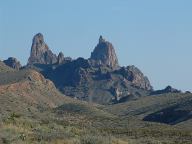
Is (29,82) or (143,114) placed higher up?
(29,82)

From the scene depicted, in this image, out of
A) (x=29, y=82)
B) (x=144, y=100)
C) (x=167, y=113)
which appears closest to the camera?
(x=167, y=113)

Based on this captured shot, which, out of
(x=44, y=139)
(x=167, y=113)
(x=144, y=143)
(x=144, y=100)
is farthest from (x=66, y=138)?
(x=144, y=100)

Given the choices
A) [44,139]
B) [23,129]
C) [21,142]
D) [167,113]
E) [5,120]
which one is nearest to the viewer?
[21,142]

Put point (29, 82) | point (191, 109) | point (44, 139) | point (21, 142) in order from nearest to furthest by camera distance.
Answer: point (21, 142) < point (44, 139) < point (191, 109) < point (29, 82)

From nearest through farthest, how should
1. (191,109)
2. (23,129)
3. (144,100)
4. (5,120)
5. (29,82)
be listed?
(23,129) < (5,120) < (191,109) < (29,82) < (144,100)

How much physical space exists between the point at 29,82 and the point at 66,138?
492ft

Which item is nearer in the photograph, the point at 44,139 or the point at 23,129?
the point at 44,139

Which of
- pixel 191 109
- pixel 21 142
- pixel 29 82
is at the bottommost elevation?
pixel 21 142

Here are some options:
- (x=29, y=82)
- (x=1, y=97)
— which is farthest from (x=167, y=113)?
(x=29, y=82)

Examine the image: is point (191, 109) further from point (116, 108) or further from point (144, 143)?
point (144, 143)

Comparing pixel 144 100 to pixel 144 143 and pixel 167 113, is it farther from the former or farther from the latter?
pixel 144 143

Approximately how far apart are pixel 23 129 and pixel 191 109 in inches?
3847

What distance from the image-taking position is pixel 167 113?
146250 millimetres

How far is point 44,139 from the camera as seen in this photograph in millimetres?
32031
